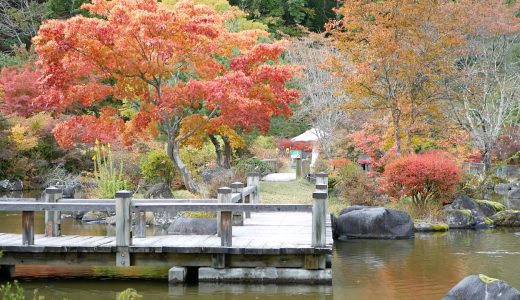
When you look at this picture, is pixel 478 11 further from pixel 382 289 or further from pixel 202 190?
pixel 382 289

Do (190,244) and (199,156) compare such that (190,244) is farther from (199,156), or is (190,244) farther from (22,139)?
(22,139)

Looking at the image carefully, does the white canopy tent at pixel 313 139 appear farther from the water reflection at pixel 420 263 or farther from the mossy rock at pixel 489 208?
the water reflection at pixel 420 263

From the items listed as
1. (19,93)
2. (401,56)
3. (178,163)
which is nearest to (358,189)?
(401,56)

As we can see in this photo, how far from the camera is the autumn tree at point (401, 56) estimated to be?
66.4 feet

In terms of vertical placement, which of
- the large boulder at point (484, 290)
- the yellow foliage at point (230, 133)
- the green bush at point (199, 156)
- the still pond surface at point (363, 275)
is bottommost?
the still pond surface at point (363, 275)

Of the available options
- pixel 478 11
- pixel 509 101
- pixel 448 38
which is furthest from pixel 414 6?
pixel 509 101

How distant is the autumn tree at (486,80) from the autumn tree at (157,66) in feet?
30.6

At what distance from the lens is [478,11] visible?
25.1m

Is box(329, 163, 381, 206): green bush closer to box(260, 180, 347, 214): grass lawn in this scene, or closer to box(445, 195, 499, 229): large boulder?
box(260, 180, 347, 214): grass lawn

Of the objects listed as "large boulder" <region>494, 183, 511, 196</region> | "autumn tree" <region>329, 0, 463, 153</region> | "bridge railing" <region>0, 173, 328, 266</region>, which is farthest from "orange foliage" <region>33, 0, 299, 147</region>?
"large boulder" <region>494, 183, 511, 196</region>

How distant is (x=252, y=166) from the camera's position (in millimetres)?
24828

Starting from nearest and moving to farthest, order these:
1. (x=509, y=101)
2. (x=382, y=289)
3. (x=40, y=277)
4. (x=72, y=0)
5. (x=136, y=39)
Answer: (x=382, y=289) < (x=40, y=277) < (x=136, y=39) < (x=509, y=101) < (x=72, y=0)

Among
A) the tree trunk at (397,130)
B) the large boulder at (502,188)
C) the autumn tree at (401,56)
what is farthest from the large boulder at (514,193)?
the tree trunk at (397,130)

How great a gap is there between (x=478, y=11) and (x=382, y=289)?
58.1 feet
